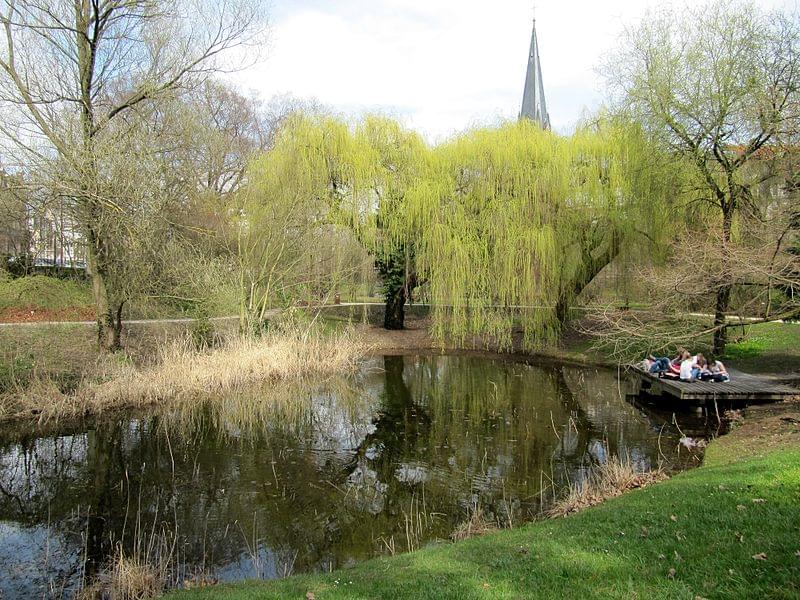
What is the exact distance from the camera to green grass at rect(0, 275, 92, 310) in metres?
16.1

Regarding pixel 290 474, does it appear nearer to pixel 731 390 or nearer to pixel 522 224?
pixel 731 390

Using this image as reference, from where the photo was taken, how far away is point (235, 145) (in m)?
25.2

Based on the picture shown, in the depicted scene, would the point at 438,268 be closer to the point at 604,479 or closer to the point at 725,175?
the point at 725,175

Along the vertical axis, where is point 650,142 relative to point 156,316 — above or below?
above

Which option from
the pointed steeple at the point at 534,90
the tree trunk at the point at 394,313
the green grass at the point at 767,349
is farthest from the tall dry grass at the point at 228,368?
the pointed steeple at the point at 534,90

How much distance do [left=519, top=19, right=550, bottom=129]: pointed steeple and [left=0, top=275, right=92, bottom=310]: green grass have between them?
20004 millimetres

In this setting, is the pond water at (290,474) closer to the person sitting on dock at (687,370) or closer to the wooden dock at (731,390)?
the wooden dock at (731,390)

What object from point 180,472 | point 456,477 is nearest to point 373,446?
point 456,477

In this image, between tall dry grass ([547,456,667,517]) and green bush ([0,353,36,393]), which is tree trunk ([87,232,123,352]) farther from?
tall dry grass ([547,456,667,517])

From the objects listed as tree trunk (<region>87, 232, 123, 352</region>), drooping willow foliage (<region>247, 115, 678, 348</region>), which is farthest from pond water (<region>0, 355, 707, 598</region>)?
drooping willow foliage (<region>247, 115, 678, 348</region>)

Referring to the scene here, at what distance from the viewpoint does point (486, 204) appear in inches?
672

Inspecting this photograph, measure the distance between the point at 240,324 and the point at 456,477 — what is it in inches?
344

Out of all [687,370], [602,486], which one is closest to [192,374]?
[602,486]

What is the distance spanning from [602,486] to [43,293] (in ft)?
56.0
